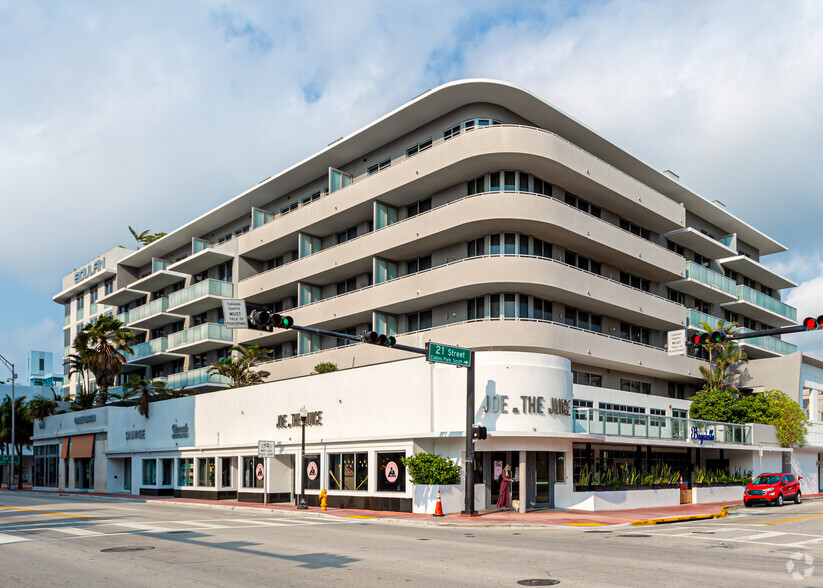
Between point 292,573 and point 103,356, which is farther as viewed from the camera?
point 103,356

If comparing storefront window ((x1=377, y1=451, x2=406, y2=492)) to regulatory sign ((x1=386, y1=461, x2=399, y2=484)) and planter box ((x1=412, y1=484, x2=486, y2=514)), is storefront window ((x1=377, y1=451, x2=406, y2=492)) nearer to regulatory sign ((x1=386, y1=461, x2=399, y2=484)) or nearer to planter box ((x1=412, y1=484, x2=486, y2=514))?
regulatory sign ((x1=386, y1=461, x2=399, y2=484))

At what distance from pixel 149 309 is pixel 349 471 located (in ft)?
114

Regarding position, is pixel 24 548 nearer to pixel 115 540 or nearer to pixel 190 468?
pixel 115 540

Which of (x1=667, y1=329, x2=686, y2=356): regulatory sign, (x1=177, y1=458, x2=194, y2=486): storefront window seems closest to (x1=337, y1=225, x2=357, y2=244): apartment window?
(x1=177, y1=458, x2=194, y2=486): storefront window

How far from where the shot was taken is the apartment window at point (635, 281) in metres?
48.9

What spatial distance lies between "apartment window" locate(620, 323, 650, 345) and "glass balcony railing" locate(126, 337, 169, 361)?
35090 millimetres

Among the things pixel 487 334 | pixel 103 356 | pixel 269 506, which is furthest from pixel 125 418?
pixel 487 334

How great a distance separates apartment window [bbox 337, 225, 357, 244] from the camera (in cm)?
5006

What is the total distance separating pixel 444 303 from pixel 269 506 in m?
14.1

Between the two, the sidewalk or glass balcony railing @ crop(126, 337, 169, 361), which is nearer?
the sidewalk

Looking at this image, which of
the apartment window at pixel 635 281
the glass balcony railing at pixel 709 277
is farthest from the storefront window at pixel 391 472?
the glass balcony railing at pixel 709 277

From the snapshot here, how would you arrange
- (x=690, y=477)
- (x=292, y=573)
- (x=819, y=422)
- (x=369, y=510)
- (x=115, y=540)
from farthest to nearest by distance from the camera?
(x=819, y=422)
(x=690, y=477)
(x=369, y=510)
(x=115, y=540)
(x=292, y=573)

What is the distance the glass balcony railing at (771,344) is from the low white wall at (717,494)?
17645 millimetres

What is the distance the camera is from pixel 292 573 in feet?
47.0
